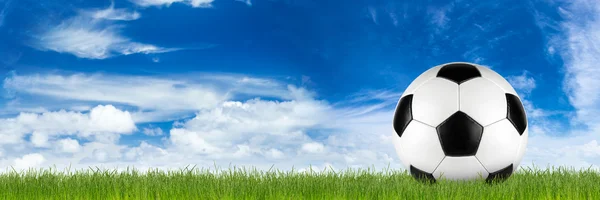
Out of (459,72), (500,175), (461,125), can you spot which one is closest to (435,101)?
(461,125)

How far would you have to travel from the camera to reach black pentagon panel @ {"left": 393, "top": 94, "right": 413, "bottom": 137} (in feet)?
21.2

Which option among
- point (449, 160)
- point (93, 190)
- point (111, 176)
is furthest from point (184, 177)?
point (449, 160)

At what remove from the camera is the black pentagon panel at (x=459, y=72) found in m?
6.39

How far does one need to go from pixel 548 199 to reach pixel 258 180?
3.32 meters

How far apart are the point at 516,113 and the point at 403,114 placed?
125 cm

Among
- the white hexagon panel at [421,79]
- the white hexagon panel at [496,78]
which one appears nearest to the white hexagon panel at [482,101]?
the white hexagon panel at [496,78]

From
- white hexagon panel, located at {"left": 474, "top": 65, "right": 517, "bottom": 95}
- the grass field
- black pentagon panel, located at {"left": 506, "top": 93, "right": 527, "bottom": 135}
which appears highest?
white hexagon panel, located at {"left": 474, "top": 65, "right": 517, "bottom": 95}

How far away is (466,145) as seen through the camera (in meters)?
6.23

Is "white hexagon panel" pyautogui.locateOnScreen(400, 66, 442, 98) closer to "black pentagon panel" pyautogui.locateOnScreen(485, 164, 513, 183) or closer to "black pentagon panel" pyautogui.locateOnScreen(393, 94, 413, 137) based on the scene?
"black pentagon panel" pyautogui.locateOnScreen(393, 94, 413, 137)

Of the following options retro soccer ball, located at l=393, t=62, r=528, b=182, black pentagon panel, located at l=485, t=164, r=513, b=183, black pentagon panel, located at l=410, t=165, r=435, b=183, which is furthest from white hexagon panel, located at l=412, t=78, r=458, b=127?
black pentagon panel, located at l=485, t=164, r=513, b=183

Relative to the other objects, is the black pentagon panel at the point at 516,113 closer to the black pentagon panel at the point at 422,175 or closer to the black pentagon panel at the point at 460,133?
the black pentagon panel at the point at 460,133

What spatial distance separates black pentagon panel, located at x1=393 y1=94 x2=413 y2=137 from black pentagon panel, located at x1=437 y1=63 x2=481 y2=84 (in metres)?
0.46

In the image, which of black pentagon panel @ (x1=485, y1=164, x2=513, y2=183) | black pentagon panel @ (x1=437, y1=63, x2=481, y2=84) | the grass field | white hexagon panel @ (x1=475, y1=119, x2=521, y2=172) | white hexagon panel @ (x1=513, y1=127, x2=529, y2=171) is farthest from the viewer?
white hexagon panel @ (x1=513, y1=127, x2=529, y2=171)

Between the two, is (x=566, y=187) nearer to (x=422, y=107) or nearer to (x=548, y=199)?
(x=548, y=199)
